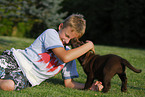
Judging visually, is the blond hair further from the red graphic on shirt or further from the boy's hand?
the boy's hand

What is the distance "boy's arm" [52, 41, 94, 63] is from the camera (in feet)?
10.6

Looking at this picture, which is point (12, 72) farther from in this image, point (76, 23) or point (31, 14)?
point (31, 14)

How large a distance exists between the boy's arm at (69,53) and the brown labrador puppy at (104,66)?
15 centimetres

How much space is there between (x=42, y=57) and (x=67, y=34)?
0.59 metres

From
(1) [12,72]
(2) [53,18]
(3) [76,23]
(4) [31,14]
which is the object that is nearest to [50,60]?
(1) [12,72]

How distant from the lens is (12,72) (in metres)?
3.41

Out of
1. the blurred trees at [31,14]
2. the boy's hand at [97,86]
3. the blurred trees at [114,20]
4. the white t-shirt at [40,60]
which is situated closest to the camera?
the white t-shirt at [40,60]

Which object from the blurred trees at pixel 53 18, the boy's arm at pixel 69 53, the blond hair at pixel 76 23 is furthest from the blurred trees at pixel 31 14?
the boy's arm at pixel 69 53

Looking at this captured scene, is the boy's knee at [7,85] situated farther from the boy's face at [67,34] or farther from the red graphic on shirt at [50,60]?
the boy's face at [67,34]

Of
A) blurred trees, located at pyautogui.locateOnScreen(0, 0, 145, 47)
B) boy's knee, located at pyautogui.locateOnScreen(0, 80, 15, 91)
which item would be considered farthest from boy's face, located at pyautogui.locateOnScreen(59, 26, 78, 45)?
blurred trees, located at pyautogui.locateOnScreen(0, 0, 145, 47)

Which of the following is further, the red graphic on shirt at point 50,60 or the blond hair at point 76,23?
the red graphic on shirt at point 50,60

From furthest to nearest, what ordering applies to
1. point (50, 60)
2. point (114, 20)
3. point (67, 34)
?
point (114, 20), point (50, 60), point (67, 34)

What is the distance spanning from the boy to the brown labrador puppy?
190 millimetres

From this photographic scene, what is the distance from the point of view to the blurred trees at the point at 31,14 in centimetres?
1761
